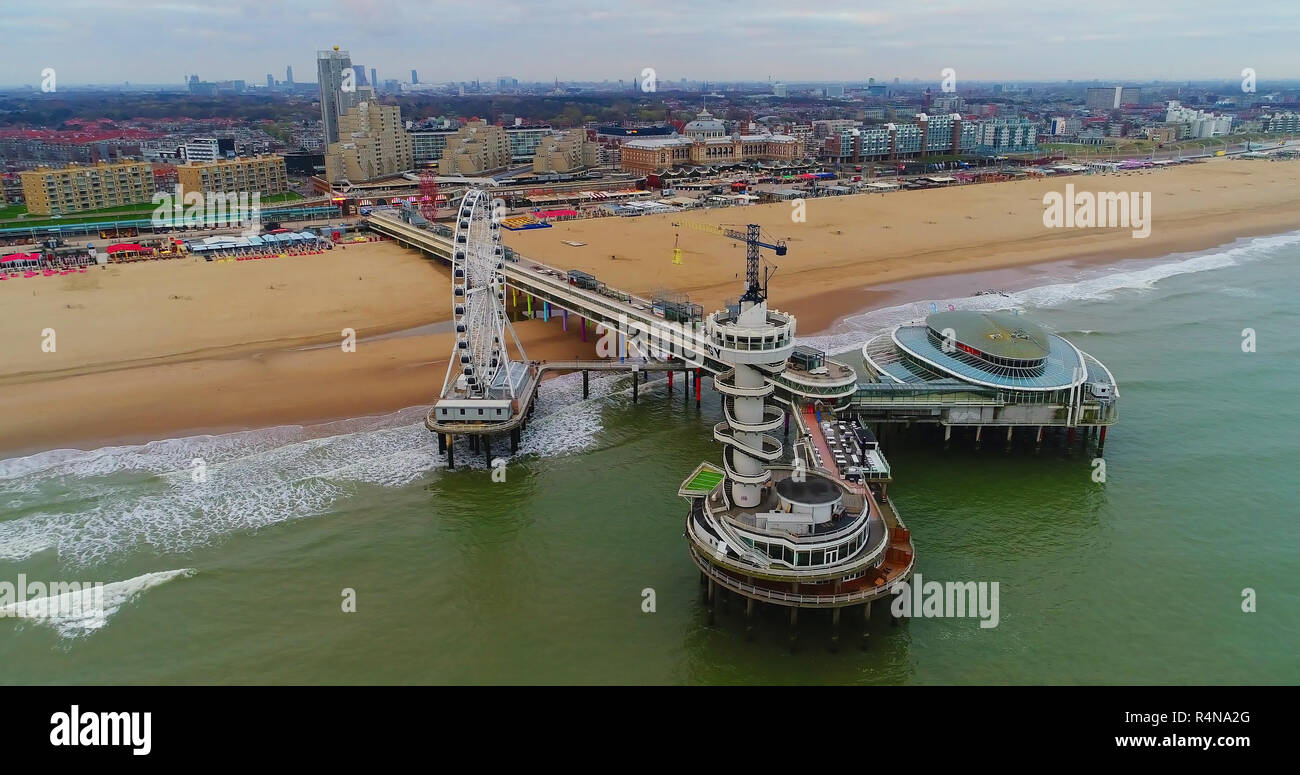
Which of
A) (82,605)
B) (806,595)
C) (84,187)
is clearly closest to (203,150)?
(84,187)

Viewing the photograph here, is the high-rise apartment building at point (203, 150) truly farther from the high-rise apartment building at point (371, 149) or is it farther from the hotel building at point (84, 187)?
the hotel building at point (84, 187)

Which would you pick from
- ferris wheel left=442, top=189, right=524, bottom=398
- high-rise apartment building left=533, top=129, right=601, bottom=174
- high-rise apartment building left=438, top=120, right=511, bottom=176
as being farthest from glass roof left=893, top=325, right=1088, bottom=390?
high-rise apartment building left=438, top=120, right=511, bottom=176

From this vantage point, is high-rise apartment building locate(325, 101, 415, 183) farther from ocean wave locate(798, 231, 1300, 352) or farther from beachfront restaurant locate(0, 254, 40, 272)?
ocean wave locate(798, 231, 1300, 352)

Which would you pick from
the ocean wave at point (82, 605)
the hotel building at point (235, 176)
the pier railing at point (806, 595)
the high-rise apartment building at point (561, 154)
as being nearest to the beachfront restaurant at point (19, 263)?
the hotel building at point (235, 176)

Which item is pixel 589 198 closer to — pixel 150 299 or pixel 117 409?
pixel 150 299

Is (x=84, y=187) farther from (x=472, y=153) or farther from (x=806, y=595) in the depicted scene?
(x=806, y=595)

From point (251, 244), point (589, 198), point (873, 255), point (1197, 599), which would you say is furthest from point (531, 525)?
point (589, 198)
